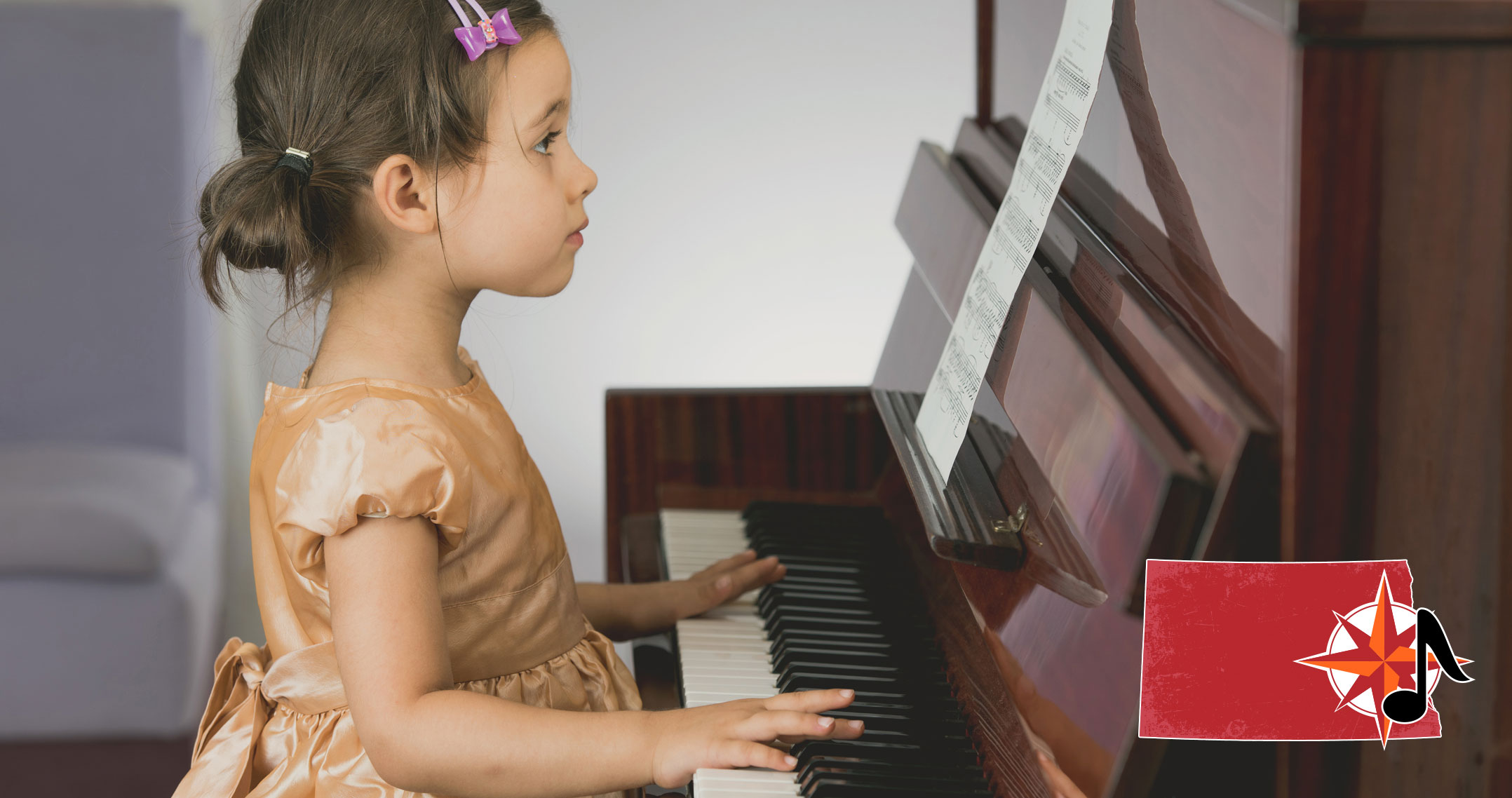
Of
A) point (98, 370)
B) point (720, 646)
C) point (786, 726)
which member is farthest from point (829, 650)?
point (98, 370)

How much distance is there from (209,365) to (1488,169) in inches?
91.9

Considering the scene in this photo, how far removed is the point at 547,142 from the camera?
950mm

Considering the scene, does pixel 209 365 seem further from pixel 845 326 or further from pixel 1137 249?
pixel 1137 249

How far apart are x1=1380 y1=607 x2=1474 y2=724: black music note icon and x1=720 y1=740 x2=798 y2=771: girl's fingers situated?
0.36 m

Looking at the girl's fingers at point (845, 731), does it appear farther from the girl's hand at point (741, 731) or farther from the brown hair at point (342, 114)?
the brown hair at point (342, 114)

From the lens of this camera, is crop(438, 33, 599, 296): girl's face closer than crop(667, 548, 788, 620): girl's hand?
Yes

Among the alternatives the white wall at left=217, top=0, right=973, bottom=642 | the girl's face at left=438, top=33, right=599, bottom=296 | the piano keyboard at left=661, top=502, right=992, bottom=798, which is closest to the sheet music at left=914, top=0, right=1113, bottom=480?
the piano keyboard at left=661, top=502, right=992, bottom=798

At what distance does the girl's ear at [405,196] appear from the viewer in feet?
2.97

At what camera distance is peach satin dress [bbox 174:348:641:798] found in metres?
0.87

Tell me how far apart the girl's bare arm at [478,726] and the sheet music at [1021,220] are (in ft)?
0.82

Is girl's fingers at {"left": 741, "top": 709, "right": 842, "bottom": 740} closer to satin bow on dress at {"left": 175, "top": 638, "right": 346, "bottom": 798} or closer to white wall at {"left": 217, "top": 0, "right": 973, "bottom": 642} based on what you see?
satin bow on dress at {"left": 175, "top": 638, "right": 346, "bottom": 798}

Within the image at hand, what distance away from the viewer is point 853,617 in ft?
3.46

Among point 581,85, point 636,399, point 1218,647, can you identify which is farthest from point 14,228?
point 1218,647

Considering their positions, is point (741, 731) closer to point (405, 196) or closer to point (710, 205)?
point (405, 196)
